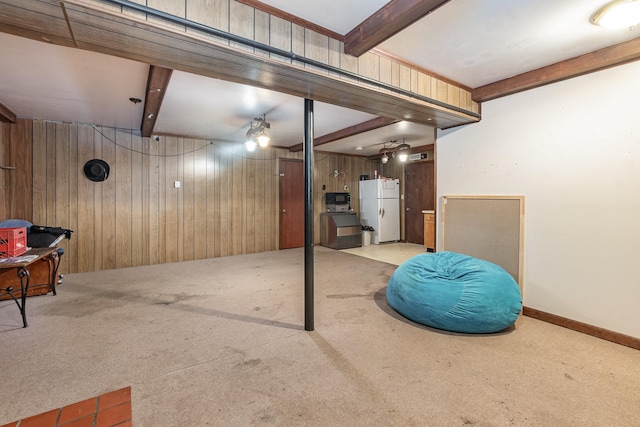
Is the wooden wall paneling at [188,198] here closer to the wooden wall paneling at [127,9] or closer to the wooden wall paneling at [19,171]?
the wooden wall paneling at [19,171]

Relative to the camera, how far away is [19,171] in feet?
13.3

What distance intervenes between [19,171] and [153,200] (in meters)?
1.72

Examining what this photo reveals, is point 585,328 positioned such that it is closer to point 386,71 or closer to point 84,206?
point 386,71

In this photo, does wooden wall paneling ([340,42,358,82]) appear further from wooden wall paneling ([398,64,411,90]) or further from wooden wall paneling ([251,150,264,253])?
wooden wall paneling ([251,150,264,253])

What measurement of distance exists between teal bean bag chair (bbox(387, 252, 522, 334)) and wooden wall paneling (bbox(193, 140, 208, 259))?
4223 millimetres

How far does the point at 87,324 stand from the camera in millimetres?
2654

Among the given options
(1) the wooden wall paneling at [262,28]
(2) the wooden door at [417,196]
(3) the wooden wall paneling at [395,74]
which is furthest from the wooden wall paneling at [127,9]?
(2) the wooden door at [417,196]

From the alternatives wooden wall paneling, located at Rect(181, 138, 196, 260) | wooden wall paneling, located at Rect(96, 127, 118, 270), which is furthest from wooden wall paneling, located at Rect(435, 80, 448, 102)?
wooden wall paneling, located at Rect(96, 127, 118, 270)

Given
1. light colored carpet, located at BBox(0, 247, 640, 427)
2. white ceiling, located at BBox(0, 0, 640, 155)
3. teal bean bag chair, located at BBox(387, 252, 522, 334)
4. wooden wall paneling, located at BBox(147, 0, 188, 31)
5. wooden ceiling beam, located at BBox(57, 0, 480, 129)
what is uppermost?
white ceiling, located at BBox(0, 0, 640, 155)

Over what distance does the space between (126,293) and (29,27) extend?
301 cm

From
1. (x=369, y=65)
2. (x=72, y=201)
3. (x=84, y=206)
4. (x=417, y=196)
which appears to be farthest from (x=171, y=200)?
(x=417, y=196)

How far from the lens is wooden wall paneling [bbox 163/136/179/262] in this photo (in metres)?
5.20

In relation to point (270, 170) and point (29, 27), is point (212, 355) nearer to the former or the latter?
point (29, 27)

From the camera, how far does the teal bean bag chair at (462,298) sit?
2384 millimetres
